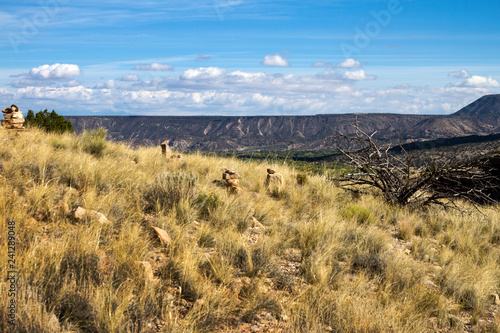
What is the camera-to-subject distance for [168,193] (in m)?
5.37

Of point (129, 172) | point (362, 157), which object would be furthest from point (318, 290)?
point (362, 157)

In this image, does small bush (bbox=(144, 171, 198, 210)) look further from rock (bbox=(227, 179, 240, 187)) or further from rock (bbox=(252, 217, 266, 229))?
rock (bbox=(227, 179, 240, 187))

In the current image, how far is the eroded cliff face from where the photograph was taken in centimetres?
11769

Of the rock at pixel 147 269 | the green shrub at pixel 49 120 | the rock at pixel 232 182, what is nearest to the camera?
the rock at pixel 147 269

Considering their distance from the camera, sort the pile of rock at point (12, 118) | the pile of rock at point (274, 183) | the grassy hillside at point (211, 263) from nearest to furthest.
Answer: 1. the grassy hillside at point (211, 263)
2. the pile of rock at point (274, 183)
3. the pile of rock at point (12, 118)

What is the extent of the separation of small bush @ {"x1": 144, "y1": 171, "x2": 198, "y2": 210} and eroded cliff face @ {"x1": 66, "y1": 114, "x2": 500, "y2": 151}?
88530mm

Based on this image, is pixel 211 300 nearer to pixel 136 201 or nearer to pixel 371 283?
pixel 371 283

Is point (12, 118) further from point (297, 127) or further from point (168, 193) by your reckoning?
point (297, 127)

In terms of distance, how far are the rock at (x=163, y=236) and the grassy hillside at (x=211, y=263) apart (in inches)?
1.6

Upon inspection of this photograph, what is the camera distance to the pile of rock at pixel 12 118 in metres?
9.99

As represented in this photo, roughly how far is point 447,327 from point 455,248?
274cm

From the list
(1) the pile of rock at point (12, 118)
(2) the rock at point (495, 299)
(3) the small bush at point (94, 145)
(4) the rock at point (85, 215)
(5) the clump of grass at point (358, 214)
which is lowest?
(2) the rock at point (495, 299)

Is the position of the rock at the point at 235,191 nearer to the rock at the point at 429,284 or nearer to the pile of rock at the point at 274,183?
the pile of rock at the point at 274,183

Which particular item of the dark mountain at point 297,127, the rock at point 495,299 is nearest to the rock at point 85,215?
the rock at point 495,299
